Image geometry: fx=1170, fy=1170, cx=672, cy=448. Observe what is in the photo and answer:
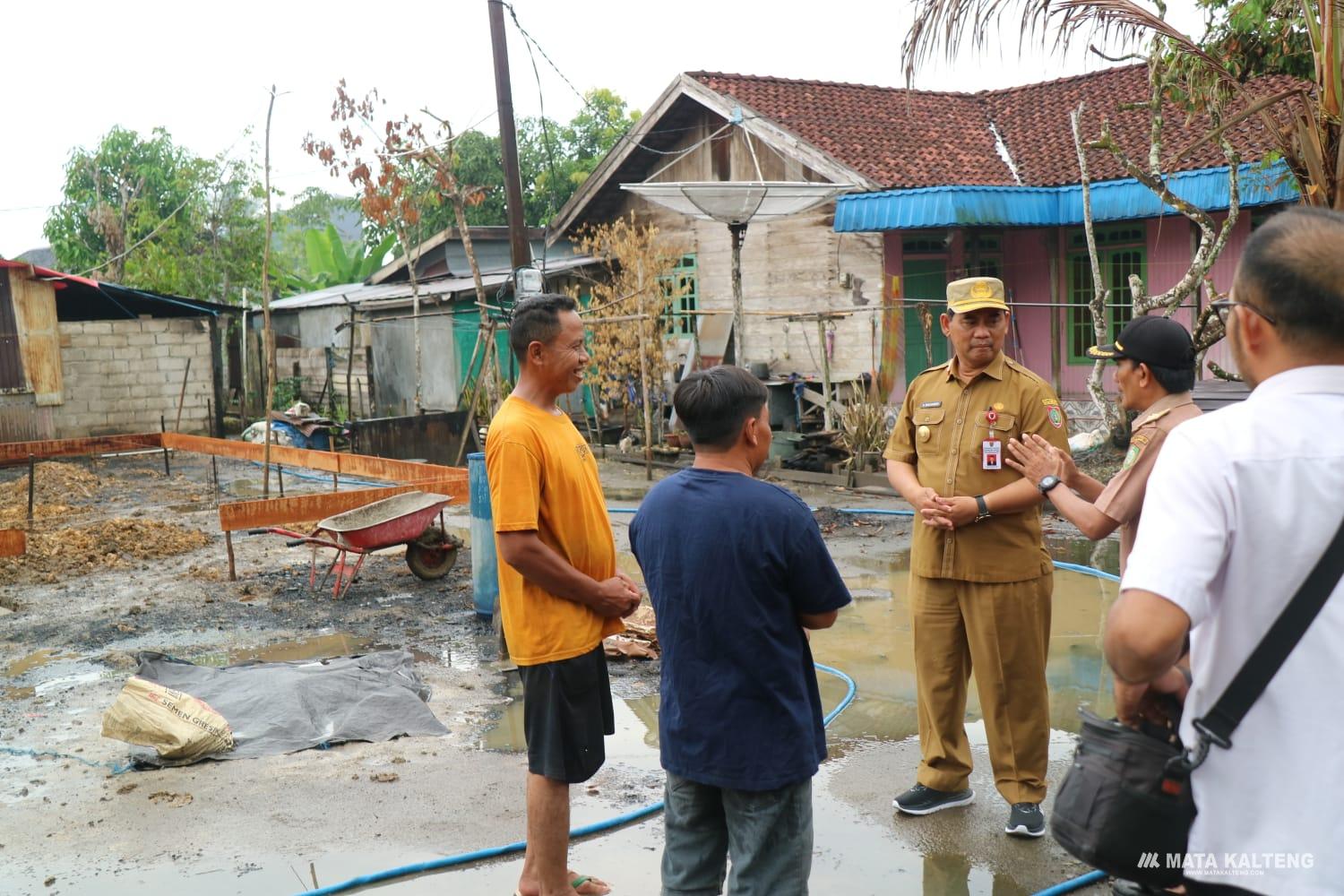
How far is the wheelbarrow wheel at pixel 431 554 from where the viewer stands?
8.96 metres

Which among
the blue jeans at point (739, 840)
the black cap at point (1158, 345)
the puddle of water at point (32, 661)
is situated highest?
the black cap at point (1158, 345)

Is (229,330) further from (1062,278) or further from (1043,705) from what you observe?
(1043,705)

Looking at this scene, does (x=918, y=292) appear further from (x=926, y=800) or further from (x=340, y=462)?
(x=926, y=800)

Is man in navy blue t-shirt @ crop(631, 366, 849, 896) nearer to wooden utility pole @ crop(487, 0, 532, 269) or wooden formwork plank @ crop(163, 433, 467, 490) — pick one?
wooden formwork plank @ crop(163, 433, 467, 490)

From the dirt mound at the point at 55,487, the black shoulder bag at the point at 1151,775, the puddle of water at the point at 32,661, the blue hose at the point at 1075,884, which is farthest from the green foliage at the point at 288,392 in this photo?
the black shoulder bag at the point at 1151,775

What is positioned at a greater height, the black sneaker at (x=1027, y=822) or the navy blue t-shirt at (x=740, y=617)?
the navy blue t-shirt at (x=740, y=617)

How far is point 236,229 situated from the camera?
33.2 metres

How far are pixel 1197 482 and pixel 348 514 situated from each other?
7974 millimetres

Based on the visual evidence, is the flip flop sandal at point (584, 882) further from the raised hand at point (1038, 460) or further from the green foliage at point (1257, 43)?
the green foliage at point (1257, 43)

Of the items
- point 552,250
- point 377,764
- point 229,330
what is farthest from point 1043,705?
point 229,330

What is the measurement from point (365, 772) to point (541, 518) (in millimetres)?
2116

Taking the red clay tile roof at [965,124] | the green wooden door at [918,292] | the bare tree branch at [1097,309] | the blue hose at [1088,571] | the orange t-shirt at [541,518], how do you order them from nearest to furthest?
the orange t-shirt at [541,518] → the blue hose at [1088,571] → the bare tree branch at [1097,309] → the red clay tile roof at [965,124] → the green wooden door at [918,292]

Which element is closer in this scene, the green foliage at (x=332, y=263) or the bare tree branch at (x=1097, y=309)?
the bare tree branch at (x=1097, y=309)

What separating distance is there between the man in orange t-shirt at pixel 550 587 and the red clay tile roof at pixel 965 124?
47.0 ft
